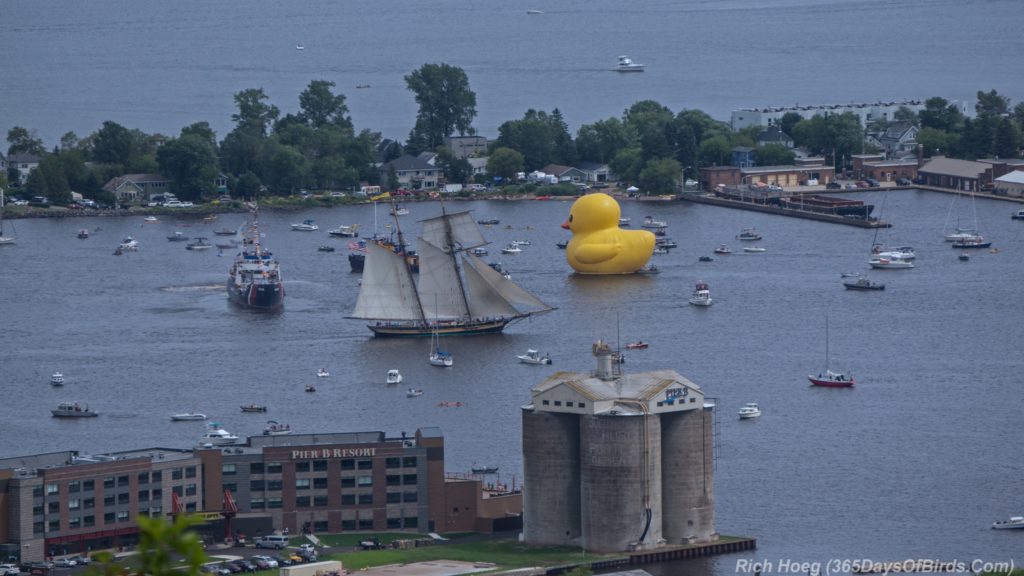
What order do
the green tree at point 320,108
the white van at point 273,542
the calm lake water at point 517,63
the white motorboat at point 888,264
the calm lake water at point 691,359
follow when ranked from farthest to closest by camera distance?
the calm lake water at point 517,63 < the green tree at point 320,108 < the white motorboat at point 888,264 < the calm lake water at point 691,359 < the white van at point 273,542

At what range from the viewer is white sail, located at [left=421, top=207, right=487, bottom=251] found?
199 feet

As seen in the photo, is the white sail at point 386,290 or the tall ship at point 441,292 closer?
the tall ship at point 441,292

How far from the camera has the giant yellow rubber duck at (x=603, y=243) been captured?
6544 centimetres

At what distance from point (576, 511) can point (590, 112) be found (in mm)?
84153

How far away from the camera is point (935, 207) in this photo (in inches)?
3157

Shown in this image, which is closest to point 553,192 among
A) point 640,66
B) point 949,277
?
point 949,277

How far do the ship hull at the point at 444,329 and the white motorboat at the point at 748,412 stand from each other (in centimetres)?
1304

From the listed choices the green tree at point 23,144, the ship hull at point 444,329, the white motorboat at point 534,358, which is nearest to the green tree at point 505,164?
the green tree at point 23,144

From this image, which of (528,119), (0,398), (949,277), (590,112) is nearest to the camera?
(0,398)

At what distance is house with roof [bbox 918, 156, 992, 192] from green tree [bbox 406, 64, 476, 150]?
18.7 meters

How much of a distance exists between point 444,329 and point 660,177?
26.8m

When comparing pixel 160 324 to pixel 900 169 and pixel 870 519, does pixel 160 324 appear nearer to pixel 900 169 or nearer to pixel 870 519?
pixel 870 519

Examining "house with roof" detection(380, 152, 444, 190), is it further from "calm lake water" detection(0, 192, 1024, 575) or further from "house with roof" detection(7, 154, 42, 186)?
"house with roof" detection(7, 154, 42, 186)

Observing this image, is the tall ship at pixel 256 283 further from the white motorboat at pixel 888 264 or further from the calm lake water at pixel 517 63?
the calm lake water at pixel 517 63
